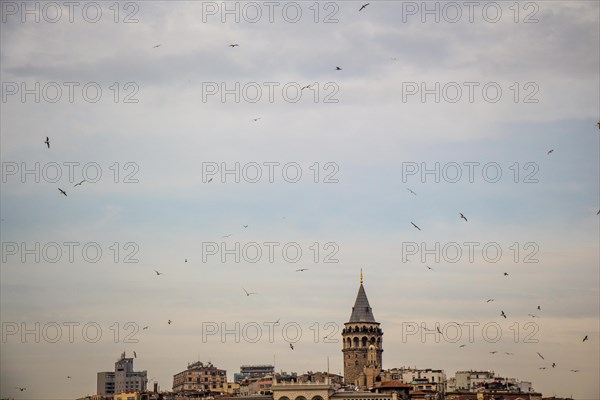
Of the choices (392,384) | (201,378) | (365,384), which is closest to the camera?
(392,384)

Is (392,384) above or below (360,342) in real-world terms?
below

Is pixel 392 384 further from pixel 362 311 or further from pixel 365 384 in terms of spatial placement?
pixel 362 311

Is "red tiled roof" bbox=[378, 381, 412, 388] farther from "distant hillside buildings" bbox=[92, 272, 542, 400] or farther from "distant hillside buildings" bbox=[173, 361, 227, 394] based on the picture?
"distant hillside buildings" bbox=[173, 361, 227, 394]

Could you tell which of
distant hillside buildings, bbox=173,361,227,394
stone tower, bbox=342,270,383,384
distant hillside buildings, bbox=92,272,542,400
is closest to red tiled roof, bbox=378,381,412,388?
distant hillside buildings, bbox=92,272,542,400

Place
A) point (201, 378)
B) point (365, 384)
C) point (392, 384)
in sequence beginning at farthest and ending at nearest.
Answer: point (201, 378) → point (365, 384) → point (392, 384)

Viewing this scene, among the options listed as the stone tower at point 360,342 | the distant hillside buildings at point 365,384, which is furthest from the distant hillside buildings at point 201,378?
the stone tower at point 360,342

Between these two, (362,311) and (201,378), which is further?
(201,378)

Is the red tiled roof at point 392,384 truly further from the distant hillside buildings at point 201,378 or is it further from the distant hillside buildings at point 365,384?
the distant hillside buildings at point 201,378

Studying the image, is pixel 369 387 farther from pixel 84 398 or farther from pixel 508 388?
pixel 84 398

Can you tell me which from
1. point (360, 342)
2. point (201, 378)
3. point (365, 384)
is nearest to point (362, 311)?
point (360, 342)
